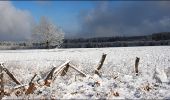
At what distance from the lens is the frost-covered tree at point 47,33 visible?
4060 inches

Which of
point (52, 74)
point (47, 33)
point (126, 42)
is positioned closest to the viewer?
point (52, 74)

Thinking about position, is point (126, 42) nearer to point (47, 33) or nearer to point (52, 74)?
point (47, 33)

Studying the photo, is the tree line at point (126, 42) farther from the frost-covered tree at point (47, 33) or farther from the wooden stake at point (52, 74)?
the wooden stake at point (52, 74)

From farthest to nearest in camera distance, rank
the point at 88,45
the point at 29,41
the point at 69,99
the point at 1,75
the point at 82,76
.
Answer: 1. the point at 29,41
2. the point at 88,45
3. the point at 82,76
4. the point at 1,75
5. the point at 69,99

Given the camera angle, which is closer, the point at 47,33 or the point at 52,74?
the point at 52,74

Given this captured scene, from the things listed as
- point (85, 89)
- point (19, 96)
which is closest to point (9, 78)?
point (19, 96)

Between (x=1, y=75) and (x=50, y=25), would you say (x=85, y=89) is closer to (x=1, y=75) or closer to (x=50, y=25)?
(x=1, y=75)

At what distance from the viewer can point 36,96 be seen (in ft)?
40.3

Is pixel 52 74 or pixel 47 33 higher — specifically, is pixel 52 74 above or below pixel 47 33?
above

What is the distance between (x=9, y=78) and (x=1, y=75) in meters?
3.01

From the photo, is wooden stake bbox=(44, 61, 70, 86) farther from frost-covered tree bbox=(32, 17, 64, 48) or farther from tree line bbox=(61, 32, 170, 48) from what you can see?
frost-covered tree bbox=(32, 17, 64, 48)

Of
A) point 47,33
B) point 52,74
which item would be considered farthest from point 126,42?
point 52,74

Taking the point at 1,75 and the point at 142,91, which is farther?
the point at 1,75

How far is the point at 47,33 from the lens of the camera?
104562mm
